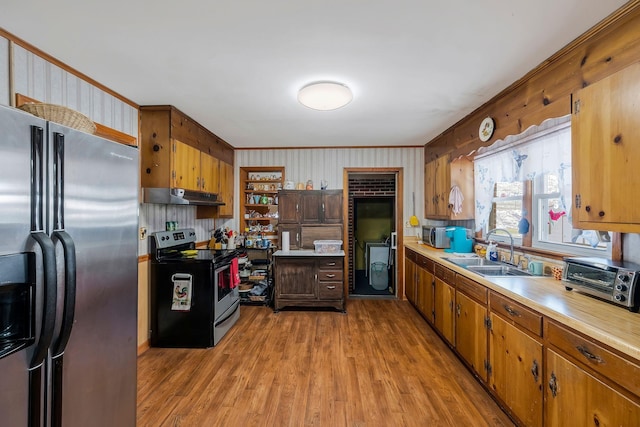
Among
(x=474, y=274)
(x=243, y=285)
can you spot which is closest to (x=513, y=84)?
(x=474, y=274)

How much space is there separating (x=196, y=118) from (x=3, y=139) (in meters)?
2.28

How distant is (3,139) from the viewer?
0.93 meters

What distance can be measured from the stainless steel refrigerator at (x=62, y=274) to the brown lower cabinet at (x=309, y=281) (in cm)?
228

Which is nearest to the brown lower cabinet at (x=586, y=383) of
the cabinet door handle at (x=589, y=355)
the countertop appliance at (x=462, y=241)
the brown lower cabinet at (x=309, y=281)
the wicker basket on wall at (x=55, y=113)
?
the cabinet door handle at (x=589, y=355)

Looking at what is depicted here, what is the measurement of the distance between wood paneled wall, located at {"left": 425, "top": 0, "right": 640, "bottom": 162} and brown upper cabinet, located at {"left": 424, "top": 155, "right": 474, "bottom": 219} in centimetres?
62

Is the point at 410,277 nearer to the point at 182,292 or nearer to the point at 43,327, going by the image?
the point at 182,292

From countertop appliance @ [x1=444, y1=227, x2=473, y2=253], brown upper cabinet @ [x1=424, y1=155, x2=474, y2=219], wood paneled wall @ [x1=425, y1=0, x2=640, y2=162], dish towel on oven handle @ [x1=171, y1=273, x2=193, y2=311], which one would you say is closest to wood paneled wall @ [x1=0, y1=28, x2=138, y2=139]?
dish towel on oven handle @ [x1=171, y1=273, x2=193, y2=311]

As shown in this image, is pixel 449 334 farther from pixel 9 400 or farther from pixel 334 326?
pixel 9 400

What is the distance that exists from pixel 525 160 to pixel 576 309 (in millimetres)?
1611

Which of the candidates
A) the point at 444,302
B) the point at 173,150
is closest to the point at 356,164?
the point at 444,302

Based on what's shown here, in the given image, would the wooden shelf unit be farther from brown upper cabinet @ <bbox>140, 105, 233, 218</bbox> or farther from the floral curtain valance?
the floral curtain valance

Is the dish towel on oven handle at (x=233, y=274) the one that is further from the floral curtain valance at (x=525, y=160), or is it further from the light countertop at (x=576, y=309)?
the floral curtain valance at (x=525, y=160)

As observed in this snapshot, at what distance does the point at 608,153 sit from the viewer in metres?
1.37

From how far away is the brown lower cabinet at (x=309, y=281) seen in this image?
12.0 ft
